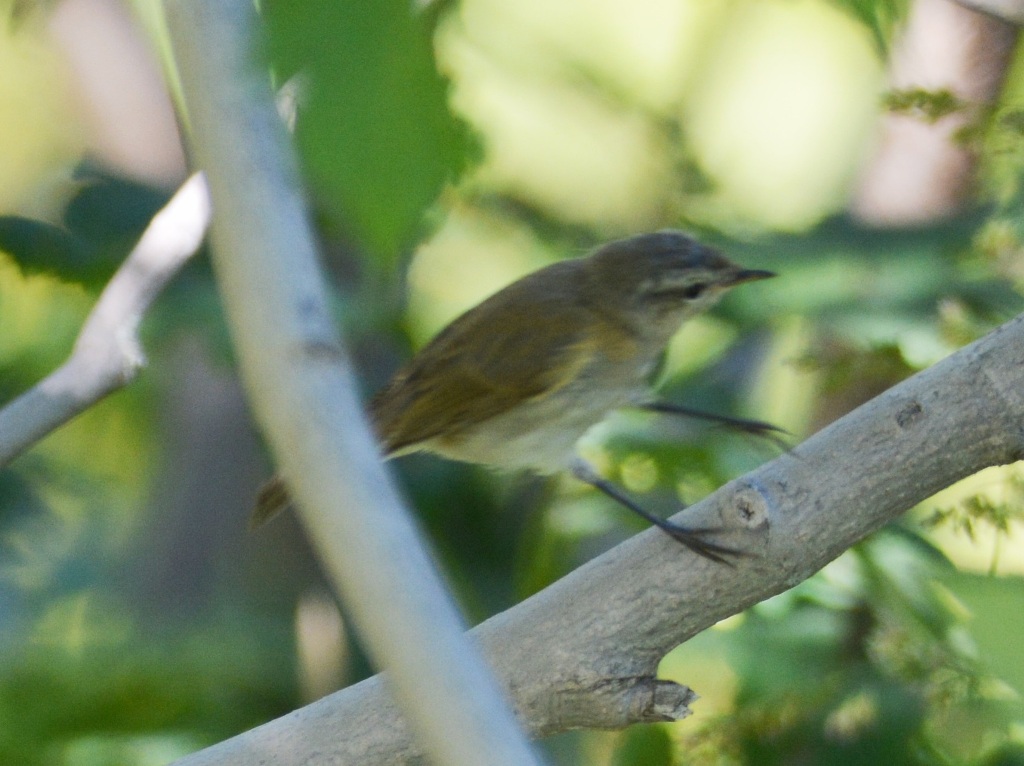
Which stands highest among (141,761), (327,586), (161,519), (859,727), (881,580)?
(161,519)

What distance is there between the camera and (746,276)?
1521 mm

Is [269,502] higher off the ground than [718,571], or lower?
higher

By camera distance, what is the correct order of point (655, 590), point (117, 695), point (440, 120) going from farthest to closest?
point (117, 695) → point (655, 590) → point (440, 120)

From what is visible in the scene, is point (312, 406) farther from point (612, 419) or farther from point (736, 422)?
point (612, 419)

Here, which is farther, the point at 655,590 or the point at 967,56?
the point at 967,56

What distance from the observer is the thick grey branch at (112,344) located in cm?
111

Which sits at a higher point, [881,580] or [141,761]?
[141,761]

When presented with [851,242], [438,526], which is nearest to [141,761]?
[438,526]

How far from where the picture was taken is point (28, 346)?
195cm

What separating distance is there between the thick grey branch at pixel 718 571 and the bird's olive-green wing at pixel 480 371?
0.46 metres

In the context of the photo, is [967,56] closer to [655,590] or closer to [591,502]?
[591,502]

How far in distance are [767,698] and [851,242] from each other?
0.74 metres

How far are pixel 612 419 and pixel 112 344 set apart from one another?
0.94 metres

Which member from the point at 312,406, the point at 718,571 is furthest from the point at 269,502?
the point at 312,406
